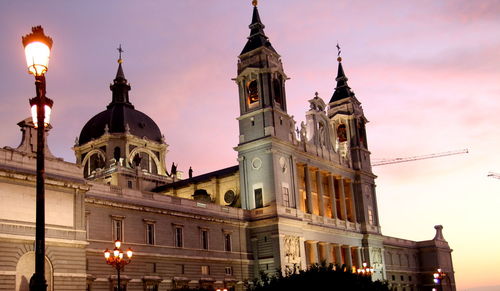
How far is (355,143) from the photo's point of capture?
80.2 metres

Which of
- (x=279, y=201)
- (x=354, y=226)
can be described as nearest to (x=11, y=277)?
(x=279, y=201)

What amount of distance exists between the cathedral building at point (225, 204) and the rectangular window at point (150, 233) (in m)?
0.08

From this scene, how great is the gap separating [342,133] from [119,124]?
115 feet

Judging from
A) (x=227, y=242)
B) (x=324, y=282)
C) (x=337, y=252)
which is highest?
(x=227, y=242)

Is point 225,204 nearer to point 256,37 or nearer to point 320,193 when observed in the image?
point 320,193

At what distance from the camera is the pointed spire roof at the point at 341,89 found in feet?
271

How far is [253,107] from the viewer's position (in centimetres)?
6400

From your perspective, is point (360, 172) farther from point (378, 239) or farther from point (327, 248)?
point (327, 248)

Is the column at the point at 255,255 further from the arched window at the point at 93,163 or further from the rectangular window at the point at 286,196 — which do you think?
the arched window at the point at 93,163

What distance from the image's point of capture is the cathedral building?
1449 inches

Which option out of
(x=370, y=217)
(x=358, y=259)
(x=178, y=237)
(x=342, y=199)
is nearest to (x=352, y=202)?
Result: (x=342, y=199)

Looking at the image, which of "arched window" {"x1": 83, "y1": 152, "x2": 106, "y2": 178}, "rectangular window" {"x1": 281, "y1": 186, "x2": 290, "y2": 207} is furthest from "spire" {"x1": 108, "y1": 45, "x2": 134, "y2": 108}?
"rectangular window" {"x1": 281, "y1": 186, "x2": 290, "y2": 207}

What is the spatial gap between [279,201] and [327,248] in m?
11.2

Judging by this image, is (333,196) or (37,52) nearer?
(37,52)
